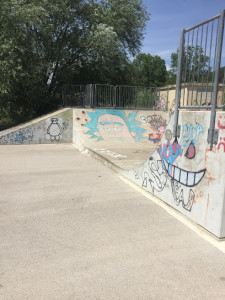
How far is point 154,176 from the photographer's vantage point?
5.24 m

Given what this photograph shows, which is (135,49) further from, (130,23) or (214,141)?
(214,141)

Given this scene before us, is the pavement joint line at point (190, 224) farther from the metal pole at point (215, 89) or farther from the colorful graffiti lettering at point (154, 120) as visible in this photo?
the colorful graffiti lettering at point (154, 120)

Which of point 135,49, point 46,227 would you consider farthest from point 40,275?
point 135,49

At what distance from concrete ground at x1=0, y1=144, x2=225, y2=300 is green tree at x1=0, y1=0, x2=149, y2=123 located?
1136 centimetres

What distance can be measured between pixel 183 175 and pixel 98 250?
1918 millimetres

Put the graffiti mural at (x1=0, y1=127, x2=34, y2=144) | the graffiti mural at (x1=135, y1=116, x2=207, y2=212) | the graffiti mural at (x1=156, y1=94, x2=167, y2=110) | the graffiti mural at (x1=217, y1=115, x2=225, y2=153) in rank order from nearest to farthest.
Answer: the graffiti mural at (x1=217, y1=115, x2=225, y2=153) < the graffiti mural at (x1=135, y1=116, x2=207, y2=212) < the graffiti mural at (x1=0, y1=127, x2=34, y2=144) < the graffiti mural at (x1=156, y1=94, x2=167, y2=110)

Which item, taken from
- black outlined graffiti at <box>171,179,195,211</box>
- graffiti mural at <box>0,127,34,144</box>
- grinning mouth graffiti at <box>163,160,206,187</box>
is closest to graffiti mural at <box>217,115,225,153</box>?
grinning mouth graffiti at <box>163,160,206,187</box>

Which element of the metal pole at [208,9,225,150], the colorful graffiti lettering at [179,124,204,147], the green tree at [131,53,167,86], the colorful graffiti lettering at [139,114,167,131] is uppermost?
the green tree at [131,53,167,86]

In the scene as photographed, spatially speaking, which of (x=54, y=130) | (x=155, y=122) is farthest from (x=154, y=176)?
(x=155, y=122)

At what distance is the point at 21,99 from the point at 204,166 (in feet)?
52.2

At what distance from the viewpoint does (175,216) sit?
428cm

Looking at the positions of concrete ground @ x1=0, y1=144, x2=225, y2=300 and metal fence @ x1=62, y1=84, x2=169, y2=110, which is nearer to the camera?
concrete ground @ x1=0, y1=144, x2=225, y2=300

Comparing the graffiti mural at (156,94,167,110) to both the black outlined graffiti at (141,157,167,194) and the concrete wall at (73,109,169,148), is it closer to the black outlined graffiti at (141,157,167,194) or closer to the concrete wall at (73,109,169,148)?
the concrete wall at (73,109,169,148)

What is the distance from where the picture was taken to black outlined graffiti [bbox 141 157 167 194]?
4930 mm
